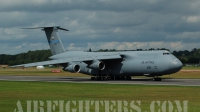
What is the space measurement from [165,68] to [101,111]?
1129 inches

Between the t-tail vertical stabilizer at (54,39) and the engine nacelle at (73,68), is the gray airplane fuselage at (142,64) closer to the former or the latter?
the engine nacelle at (73,68)

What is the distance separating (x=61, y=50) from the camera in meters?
61.1

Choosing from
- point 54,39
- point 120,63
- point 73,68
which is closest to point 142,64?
point 120,63

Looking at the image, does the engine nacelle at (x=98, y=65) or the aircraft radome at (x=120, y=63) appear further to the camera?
the engine nacelle at (x=98, y=65)

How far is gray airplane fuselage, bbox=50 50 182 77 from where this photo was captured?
155ft

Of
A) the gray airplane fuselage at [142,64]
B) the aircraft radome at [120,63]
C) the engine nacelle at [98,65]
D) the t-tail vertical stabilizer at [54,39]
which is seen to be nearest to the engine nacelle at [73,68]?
the aircraft radome at [120,63]

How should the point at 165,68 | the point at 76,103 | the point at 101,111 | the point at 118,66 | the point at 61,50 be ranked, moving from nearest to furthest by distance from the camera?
the point at 101,111 → the point at 76,103 → the point at 165,68 → the point at 118,66 → the point at 61,50

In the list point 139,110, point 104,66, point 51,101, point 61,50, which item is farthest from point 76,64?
point 139,110

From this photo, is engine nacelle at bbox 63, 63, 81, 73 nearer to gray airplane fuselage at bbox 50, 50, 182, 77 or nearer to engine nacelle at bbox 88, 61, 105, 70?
engine nacelle at bbox 88, 61, 105, 70

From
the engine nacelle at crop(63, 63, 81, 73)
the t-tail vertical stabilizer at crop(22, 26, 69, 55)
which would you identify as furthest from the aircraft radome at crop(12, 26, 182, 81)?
the t-tail vertical stabilizer at crop(22, 26, 69, 55)

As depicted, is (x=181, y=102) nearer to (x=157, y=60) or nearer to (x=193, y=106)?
(x=193, y=106)

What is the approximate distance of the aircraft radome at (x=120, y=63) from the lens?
4775 centimetres

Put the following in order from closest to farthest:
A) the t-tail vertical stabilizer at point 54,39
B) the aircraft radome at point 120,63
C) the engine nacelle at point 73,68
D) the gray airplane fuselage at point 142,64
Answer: the gray airplane fuselage at point 142,64
the aircraft radome at point 120,63
the engine nacelle at point 73,68
the t-tail vertical stabilizer at point 54,39

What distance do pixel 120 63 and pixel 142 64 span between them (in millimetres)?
3935
